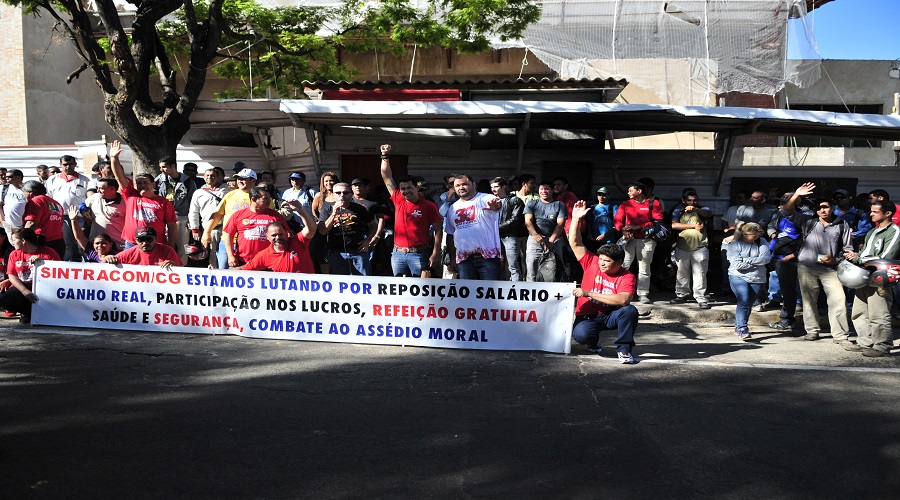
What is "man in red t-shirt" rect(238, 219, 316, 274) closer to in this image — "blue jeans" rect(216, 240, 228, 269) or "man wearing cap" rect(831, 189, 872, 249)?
"blue jeans" rect(216, 240, 228, 269)

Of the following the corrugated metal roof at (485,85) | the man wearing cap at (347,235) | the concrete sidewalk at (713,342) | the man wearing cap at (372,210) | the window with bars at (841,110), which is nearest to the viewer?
the concrete sidewalk at (713,342)

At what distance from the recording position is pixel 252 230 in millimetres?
8789

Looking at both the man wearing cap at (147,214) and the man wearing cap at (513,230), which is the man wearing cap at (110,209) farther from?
the man wearing cap at (513,230)

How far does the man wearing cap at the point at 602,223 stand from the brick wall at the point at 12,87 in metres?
16.2

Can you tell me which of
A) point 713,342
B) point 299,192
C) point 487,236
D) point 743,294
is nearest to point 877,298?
point 743,294

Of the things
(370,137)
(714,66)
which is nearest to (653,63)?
(714,66)

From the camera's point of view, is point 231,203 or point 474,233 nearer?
point 474,233

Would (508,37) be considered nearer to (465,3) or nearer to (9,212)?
(465,3)

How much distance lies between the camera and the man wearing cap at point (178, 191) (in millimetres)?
11148

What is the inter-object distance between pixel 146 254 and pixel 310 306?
2075 mm

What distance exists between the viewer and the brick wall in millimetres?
20219

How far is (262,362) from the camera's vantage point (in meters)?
7.20

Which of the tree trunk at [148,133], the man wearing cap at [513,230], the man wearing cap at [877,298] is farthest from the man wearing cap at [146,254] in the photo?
the man wearing cap at [877,298]

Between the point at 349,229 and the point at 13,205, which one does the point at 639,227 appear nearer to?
the point at 349,229
